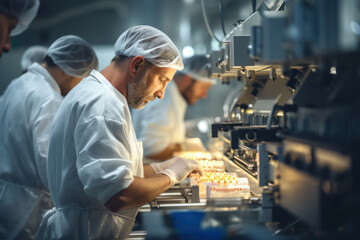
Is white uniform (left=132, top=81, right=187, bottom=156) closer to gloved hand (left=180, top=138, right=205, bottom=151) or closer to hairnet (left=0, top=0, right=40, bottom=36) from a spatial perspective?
gloved hand (left=180, top=138, right=205, bottom=151)

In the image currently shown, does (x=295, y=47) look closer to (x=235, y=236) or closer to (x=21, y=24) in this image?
(x=235, y=236)

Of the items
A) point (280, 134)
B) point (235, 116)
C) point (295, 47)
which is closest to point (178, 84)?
point (235, 116)

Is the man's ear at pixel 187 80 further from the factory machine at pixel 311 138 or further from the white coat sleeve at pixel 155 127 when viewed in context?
the factory machine at pixel 311 138

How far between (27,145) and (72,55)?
2.15ft

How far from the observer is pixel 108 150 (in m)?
1.34

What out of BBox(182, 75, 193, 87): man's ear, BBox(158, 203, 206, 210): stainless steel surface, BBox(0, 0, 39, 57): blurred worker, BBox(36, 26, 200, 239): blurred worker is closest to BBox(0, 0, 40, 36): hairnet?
BBox(0, 0, 39, 57): blurred worker

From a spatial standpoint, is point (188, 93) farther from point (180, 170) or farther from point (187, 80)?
point (180, 170)

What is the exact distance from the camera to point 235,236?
3.82 ft

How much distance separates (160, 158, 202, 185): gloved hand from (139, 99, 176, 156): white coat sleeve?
58.4 inches

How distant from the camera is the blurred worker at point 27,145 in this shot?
220 centimetres

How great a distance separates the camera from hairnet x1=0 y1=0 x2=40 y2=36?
4.67 feet

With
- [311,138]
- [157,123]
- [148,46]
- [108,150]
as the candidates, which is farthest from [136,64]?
[157,123]

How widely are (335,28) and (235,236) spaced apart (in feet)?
2.31

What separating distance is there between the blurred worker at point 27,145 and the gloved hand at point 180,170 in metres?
0.87
